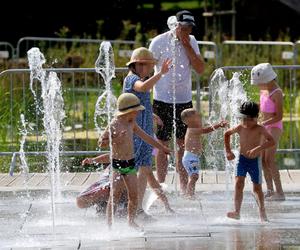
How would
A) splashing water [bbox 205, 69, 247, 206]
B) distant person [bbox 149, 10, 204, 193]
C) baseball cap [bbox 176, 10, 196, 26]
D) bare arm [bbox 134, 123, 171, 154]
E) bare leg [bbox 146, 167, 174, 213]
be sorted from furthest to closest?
splashing water [bbox 205, 69, 247, 206] < distant person [bbox 149, 10, 204, 193] < baseball cap [bbox 176, 10, 196, 26] < bare leg [bbox 146, 167, 174, 213] < bare arm [bbox 134, 123, 171, 154]

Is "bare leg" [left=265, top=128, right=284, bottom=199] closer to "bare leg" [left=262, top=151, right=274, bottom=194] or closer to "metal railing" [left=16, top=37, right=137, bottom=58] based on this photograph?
"bare leg" [left=262, top=151, right=274, bottom=194]

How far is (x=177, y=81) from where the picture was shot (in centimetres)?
1178

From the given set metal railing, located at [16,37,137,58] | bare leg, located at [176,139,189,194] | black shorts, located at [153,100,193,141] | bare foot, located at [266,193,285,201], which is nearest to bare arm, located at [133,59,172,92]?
black shorts, located at [153,100,193,141]

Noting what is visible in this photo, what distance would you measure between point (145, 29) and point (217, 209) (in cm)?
1963

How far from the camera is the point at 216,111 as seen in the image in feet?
47.2

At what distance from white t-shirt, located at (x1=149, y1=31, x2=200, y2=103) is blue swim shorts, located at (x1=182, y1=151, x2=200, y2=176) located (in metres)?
0.54

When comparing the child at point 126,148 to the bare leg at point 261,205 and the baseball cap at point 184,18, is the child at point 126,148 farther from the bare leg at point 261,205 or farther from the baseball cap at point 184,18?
the baseball cap at point 184,18

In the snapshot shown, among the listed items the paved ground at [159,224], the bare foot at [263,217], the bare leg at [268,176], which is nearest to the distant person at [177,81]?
the paved ground at [159,224]

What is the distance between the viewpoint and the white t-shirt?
11641 mm

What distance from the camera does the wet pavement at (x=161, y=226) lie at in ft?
30.5

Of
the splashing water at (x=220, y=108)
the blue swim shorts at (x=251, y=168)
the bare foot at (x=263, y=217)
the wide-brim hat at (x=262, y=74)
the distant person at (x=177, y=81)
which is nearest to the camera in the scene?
the bare foot at (x=263, y=217)

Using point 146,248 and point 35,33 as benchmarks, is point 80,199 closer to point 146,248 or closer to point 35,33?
point 146,248

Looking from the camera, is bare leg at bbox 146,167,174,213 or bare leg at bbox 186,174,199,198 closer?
bare leg at bbox 146,167,174,213

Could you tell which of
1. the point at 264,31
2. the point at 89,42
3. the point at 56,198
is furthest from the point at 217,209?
the point at 264,31
